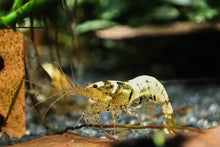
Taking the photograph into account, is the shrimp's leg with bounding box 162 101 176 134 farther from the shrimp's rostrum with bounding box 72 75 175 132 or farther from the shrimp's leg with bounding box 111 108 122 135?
the shrimp's leg with bounding box 111 108 122 135

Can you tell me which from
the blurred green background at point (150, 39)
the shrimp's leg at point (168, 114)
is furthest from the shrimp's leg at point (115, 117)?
the blurred green background at point (150, 39)

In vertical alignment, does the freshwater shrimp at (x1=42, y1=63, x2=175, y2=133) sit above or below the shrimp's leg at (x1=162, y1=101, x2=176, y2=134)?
above

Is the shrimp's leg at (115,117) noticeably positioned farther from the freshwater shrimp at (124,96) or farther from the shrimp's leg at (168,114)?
the shrimp's leg at (168,114)

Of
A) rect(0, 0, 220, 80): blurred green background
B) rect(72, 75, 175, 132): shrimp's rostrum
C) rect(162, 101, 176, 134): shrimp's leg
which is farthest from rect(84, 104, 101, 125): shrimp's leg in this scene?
rect(0, 0, 220, 80): blurred green background

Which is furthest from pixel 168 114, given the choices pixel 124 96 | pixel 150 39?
pixel 150 39

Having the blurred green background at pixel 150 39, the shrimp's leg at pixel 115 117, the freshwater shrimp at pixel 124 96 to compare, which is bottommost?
the shrimp's leg at pixel 115 117

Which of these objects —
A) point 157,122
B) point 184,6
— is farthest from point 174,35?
point 157,122

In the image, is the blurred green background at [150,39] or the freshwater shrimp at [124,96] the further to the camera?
the blurred green background at [150,39]

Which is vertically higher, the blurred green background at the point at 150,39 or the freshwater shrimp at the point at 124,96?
the blurred green background at the point at 150,39

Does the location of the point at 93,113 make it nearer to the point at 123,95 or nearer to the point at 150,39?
the point at 123,95
